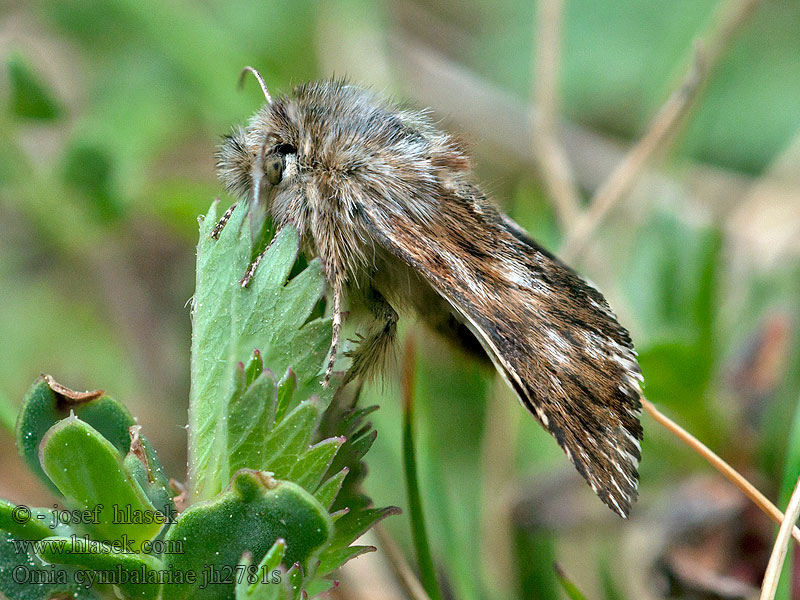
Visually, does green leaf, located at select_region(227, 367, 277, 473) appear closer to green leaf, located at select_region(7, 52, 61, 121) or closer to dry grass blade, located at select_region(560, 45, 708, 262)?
green leaf, located at select_region(7, 52, 61, 121)

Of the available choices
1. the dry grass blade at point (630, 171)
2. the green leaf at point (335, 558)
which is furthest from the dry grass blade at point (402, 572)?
the dry grass blade at point (630, 171)

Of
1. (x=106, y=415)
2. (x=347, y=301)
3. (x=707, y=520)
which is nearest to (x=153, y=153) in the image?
(x=347, y=301)

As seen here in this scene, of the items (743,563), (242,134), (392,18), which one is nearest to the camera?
(242,134)

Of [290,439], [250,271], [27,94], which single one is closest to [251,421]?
[290,439]

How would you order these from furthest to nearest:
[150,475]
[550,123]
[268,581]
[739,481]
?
[550,123] → [739,481] → [150,475] → [268,581]

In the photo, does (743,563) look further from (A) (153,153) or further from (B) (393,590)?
(A) (153,153)

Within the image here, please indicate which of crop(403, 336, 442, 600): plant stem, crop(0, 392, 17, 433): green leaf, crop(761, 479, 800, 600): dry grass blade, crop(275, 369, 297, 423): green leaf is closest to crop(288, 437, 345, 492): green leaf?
crop(275, 369, 297, 423): green leaf

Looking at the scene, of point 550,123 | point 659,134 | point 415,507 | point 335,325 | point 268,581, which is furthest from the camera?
point 550,123

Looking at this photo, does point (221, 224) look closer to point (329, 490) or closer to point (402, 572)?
point (329, 490)

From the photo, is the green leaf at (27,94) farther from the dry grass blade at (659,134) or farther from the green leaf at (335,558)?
the green leaf at (335,558)
